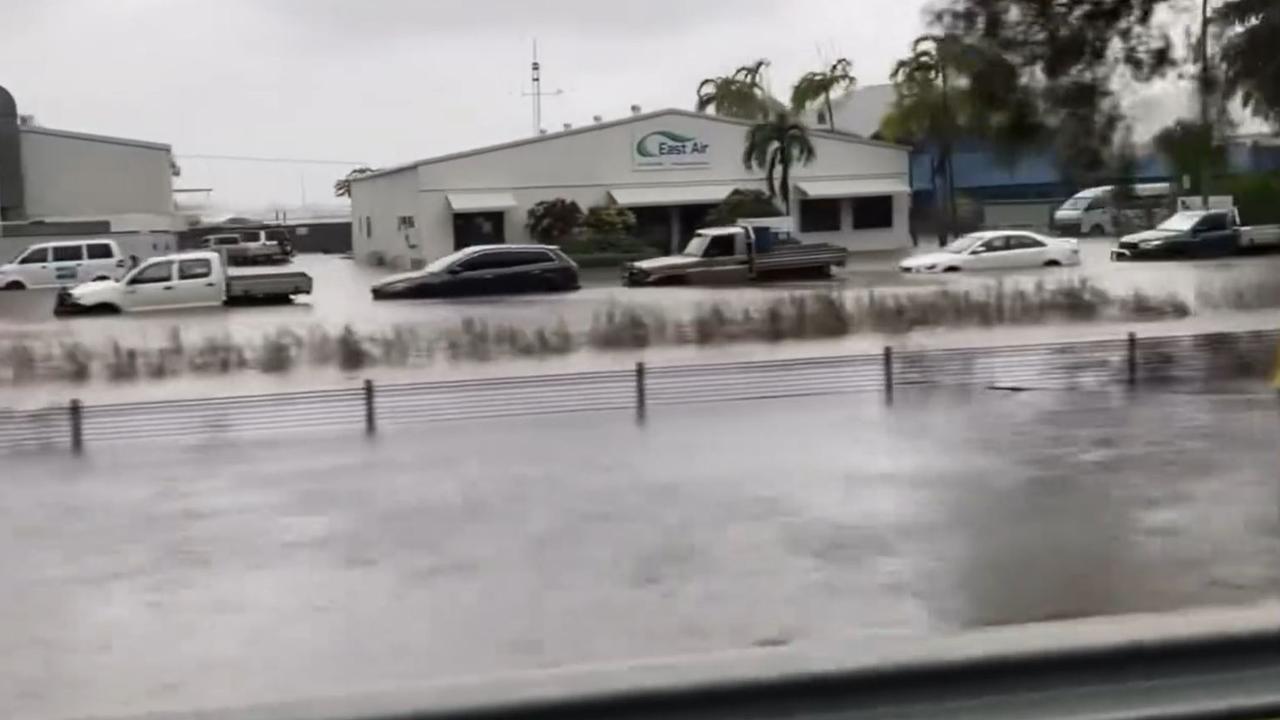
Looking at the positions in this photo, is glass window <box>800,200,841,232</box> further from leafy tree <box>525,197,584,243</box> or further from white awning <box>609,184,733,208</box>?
leafy tree <box>525,197,584,243</box>

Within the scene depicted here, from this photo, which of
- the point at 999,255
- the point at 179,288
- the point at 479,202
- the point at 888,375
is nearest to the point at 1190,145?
the point at 888,375

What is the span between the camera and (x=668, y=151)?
52.4 meters

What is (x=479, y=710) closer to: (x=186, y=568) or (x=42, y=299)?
(x=186, y=568)

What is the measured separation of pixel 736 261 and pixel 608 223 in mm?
13102

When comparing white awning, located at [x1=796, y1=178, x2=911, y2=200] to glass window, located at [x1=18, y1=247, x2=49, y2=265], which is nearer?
glass window, located at [x1=18, y1=247, x2=49, y2=265]

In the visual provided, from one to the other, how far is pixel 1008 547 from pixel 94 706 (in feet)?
18.1

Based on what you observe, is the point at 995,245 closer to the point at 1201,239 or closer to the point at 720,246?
the point at 1201,239

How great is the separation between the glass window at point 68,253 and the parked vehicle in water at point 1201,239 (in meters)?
26.3

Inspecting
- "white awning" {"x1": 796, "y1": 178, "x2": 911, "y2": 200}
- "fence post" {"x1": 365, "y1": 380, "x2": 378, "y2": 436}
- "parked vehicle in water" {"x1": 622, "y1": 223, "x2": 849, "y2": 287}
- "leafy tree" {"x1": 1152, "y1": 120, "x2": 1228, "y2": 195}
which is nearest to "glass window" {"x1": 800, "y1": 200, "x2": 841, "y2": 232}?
"white awning" {"x1": 796, "y1": 178, "x2": 911, "y2": 200}

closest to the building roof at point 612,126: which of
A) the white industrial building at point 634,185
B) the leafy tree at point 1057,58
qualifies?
the white industrial building at point 634,185

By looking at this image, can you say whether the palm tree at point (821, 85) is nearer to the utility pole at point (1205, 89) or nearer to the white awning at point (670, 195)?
the white awning at point (670, 195)

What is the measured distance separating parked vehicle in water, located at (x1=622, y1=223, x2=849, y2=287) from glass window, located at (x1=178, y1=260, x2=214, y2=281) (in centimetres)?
972

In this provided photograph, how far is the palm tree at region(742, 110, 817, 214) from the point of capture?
52531 millimetres

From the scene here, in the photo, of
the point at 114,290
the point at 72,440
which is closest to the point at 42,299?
the point at 114,290
